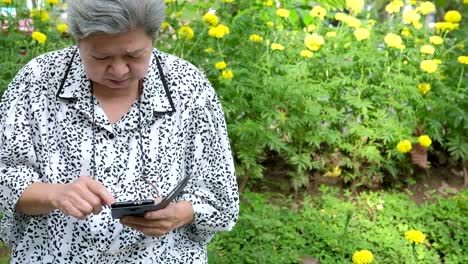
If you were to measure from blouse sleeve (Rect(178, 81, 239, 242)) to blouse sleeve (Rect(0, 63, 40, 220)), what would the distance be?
46cm

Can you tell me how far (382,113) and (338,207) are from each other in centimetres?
60

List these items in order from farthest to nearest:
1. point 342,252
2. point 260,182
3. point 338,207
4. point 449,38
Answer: point 449,38
point 260,182
point 338,207
point 342,252

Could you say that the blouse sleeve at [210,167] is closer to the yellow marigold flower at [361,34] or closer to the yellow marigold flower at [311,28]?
the yellow marigold flower at [361,34]

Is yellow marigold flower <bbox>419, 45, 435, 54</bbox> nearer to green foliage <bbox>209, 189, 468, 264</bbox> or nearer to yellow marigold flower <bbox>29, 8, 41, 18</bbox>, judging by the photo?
green foliage <bbox>209, 189, 468, 264</bbox>

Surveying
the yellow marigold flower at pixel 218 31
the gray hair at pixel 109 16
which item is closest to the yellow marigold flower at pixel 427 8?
the yellow marigold flower at pixel 218 31

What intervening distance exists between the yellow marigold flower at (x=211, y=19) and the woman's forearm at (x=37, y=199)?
2.21m

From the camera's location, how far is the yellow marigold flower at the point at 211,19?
4320mm

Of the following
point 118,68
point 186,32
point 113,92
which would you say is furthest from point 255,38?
point 118,68

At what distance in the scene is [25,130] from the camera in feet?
7.67

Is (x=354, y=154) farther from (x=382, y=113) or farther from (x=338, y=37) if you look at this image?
(x=338, y=37)

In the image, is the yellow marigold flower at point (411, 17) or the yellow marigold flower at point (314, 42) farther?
the yellow marigold flower at point (411, 17)

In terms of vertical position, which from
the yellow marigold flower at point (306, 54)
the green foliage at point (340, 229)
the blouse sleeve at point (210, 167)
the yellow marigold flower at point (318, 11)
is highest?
the blouse sleeve at point (210, 167)

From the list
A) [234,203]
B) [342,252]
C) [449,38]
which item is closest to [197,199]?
[234,203]

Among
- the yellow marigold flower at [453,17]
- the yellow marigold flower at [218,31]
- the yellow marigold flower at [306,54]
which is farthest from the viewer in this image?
the yellow marigold flower at [453,17]
